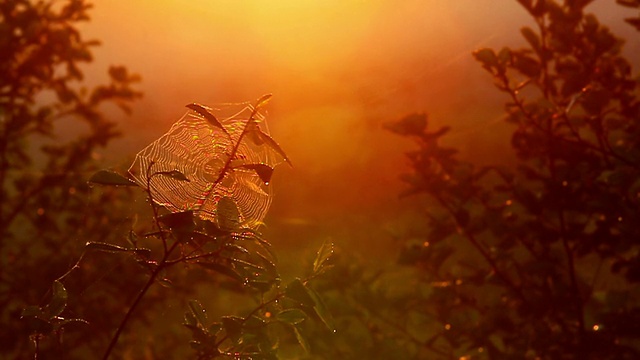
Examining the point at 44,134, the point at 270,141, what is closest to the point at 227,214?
the point at 270,141

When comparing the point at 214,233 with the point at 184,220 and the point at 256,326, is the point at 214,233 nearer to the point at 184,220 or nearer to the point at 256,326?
the point at 184,220

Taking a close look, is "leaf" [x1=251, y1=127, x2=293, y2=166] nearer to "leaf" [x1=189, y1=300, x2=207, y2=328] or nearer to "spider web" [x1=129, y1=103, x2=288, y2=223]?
"spider web" [x1=129, y1=103, x2=288, y2=223]

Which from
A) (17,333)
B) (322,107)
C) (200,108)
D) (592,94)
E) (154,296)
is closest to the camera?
(200,108)

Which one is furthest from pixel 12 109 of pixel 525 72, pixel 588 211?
pixel 588 211

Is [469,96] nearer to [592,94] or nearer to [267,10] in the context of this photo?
[267,10]

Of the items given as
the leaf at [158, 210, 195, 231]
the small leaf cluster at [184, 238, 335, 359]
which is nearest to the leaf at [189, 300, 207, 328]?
the small leaf cluster at [184, 238, 335, 359]
